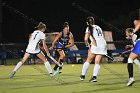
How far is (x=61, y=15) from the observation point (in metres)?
39.0

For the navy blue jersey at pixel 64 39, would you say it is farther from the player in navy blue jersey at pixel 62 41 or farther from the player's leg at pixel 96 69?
the player's leg at pixel 96 69

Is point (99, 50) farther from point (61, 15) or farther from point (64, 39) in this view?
point (61, 15)

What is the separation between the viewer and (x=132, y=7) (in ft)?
126

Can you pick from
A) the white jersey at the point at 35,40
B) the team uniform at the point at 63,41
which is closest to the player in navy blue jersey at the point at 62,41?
the team uniform at the point at 63,41

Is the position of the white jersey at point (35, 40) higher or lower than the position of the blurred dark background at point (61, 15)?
lower

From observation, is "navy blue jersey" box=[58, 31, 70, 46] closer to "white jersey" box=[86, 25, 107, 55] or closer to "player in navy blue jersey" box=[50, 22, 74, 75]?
"player in navy blue jersey" box=[50, 22, 74, 75]

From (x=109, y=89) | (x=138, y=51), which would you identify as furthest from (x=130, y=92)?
(x=138, y=51)

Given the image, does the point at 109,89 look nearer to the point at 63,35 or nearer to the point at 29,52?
the point at 29,52

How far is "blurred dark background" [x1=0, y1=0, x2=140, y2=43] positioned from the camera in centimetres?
3738

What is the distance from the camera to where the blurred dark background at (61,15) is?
1471 inches

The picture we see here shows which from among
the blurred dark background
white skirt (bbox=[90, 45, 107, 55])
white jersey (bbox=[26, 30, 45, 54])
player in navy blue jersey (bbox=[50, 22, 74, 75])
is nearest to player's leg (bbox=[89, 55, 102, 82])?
white skirt (bbox=[90, 45, 107, 55])

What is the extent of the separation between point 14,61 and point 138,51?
1770 centimetres

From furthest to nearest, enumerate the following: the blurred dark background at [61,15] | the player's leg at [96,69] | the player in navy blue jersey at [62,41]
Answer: the blurred dark background at [61,15] < the player in navy blue jersey at [62,41] < the player's leg at [96,69]

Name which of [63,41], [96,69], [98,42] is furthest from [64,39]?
[96,69]
